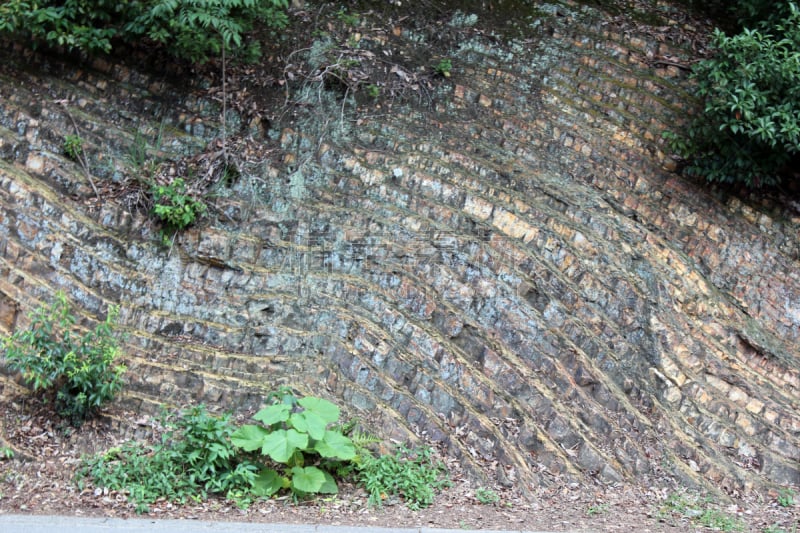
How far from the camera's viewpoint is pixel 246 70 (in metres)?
8.67

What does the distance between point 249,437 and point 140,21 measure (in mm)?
4710

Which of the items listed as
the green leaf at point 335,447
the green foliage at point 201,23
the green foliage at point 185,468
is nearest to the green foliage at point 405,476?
the green leaf at point 335,447

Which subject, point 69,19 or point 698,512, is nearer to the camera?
point 698,512

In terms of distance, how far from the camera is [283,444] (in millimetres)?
5598

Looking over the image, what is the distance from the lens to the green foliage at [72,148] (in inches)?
299

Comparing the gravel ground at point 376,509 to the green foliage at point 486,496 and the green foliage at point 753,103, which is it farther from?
the green foliage at point 753,103

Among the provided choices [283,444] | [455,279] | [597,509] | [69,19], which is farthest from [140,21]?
[597,509]

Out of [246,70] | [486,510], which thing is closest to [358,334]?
[486,510]

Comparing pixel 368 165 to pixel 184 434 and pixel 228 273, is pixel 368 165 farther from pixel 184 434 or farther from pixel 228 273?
pixel 184 434

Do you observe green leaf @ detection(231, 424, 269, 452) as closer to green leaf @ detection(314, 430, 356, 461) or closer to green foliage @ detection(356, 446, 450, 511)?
green leaf @ detection(314, 430, 356, 461)

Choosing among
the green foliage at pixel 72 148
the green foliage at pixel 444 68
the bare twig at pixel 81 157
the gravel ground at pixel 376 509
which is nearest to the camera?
the gravel ground at pixel 376 509

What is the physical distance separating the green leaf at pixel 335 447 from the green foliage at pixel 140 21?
161 inches

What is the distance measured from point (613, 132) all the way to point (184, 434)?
5.97 metres

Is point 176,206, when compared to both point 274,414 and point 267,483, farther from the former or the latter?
point 267,483
